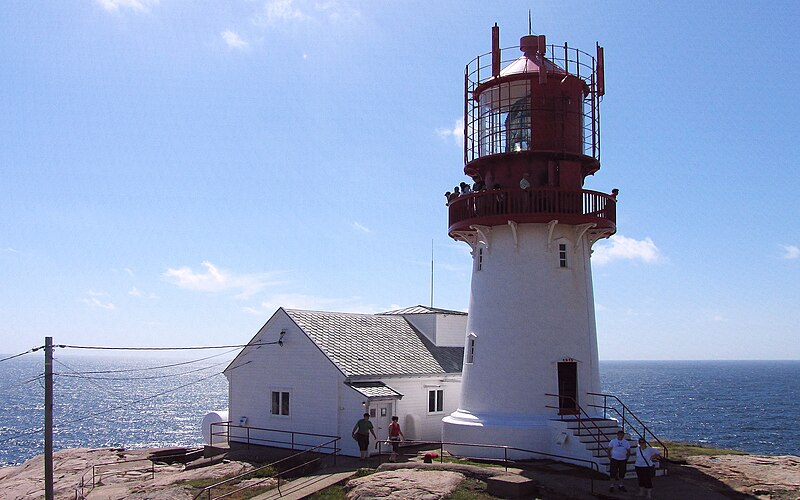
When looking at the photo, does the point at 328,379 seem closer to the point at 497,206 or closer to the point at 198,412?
the point at 497,206

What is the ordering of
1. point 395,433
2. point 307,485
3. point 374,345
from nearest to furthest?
point 307,485 < point 395,433 < point 374,345

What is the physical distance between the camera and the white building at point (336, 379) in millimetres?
27750

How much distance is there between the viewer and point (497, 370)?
86.1 ft

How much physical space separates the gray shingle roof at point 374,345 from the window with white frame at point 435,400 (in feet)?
2.59

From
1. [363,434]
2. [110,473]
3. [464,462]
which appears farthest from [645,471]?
[110,473]

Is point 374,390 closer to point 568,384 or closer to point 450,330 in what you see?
point 568,384

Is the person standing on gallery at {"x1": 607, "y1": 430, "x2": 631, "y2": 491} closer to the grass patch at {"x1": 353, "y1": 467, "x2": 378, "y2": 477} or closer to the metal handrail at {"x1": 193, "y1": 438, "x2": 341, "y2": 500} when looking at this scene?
the grass patch at {"x1": 353, "y1": 467, "x2": 378, "y2": 477}

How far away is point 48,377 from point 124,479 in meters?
7.25

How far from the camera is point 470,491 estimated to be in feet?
67.6

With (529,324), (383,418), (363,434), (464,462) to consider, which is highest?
(529,324)

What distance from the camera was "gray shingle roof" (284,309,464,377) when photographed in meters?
29.1

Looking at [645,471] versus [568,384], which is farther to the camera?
[568,384]

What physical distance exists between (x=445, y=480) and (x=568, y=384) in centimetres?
683

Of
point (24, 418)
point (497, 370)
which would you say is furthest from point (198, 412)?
point (497, 370)
